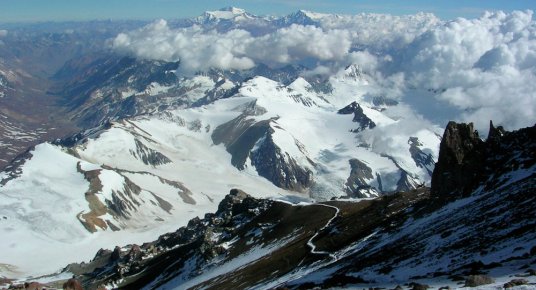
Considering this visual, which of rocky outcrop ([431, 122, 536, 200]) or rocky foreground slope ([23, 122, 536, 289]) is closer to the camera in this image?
rocky foreground slope ([23, 122, 536, 289])

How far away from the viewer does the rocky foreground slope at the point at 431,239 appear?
58969mm

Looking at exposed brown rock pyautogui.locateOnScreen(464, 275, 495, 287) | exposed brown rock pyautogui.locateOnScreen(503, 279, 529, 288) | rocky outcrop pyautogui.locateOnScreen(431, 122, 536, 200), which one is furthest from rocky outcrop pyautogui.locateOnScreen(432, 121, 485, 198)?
exposed brown rock pyautogui.locateOnScreen(503, 279, 529, 288)

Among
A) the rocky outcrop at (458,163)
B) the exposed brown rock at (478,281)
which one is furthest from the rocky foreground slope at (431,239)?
the rocky outcrop at (458,163)

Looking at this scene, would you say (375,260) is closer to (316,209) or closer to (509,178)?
(509,178)

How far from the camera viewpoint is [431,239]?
77188 millimetres

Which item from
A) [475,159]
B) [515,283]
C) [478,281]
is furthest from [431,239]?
[475,159]

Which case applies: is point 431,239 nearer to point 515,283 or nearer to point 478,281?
point 478,281

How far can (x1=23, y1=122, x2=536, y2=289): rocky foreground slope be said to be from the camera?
58969 mm

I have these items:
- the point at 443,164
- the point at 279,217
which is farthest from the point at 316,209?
the point at 443,164

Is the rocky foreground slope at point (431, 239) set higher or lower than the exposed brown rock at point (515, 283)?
higher

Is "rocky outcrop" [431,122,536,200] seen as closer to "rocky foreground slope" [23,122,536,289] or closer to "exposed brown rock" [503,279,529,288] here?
"rocky foreground slope" [23,122,536,289]

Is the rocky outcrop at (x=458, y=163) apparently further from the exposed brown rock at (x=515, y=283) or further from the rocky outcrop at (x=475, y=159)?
the exposed brown rock at (x=515, y=283)

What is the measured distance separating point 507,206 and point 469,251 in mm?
15316

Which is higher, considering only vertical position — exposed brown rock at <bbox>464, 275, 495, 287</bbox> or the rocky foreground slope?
the rocky foreground slope
